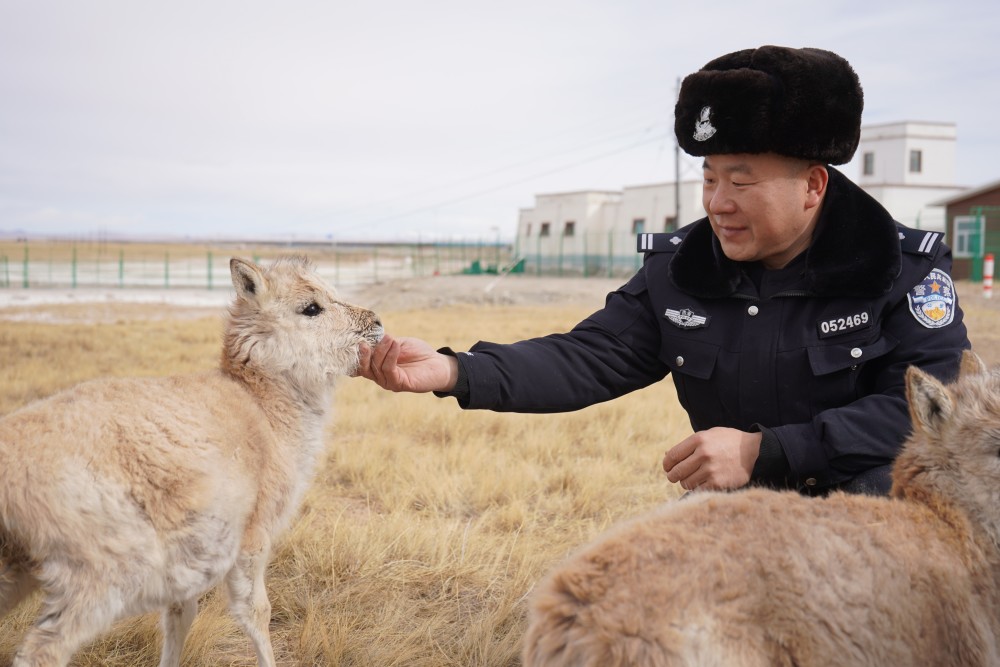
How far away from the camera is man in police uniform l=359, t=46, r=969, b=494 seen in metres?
3.42

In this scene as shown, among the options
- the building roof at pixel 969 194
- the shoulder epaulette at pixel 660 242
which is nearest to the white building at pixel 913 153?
the building roof at pixel 969 194

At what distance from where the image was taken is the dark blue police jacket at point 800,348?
343 centimetres

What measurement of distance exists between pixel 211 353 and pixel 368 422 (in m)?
6.68

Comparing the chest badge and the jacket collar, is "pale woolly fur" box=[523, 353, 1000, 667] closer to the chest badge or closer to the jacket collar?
the jacket collar

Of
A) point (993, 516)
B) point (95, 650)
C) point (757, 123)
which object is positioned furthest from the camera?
point (95, 650)

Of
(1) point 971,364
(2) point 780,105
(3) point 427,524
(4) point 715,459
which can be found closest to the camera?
(1) point 971,364

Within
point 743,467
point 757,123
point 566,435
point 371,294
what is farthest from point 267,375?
point 371,294

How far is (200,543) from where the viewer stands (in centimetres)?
322

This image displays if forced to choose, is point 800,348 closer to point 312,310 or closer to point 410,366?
point 410,366

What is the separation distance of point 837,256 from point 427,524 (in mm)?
3126

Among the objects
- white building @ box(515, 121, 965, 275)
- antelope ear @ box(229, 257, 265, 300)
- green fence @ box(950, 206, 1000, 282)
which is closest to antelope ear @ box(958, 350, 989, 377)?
antelope ear @ box(229, 257, 265, 300)

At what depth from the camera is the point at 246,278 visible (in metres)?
4.08

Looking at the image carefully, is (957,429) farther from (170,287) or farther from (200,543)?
(170,287)

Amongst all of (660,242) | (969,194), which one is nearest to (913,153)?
(969,194)
